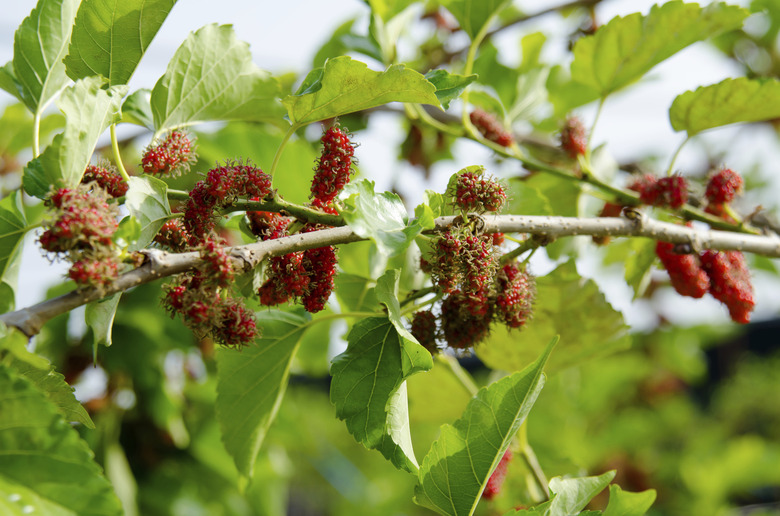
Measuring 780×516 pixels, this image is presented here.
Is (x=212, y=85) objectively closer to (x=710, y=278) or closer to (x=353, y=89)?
(x=353, y=89)

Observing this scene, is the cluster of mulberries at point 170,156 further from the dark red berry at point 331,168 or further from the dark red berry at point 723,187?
the dark red berry at point 723,187

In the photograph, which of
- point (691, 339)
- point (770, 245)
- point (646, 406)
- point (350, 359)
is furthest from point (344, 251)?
point (646, 406)

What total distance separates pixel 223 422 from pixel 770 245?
41.2 inches

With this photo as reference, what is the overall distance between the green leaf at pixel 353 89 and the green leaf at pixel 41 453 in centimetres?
42

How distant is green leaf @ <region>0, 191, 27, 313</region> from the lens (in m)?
0.78

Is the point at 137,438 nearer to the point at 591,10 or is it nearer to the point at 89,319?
the point at 89,319

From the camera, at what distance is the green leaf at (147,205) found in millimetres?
691

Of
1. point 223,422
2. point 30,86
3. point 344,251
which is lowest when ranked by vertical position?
point 223,422

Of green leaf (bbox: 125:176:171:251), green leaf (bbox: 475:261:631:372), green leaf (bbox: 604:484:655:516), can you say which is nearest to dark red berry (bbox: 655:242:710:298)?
green leaf (bbox: 475:261:631:372)

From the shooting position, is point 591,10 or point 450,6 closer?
point 450,6

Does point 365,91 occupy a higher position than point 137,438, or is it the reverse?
point 365,91

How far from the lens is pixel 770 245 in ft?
3.95

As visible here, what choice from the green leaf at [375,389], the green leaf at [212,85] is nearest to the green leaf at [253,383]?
the green leaf at [375,389]

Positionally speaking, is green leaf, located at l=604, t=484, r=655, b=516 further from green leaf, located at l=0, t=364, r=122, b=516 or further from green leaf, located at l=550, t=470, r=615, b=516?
green leaf, located at l=0, t=364, r=122, b=516
